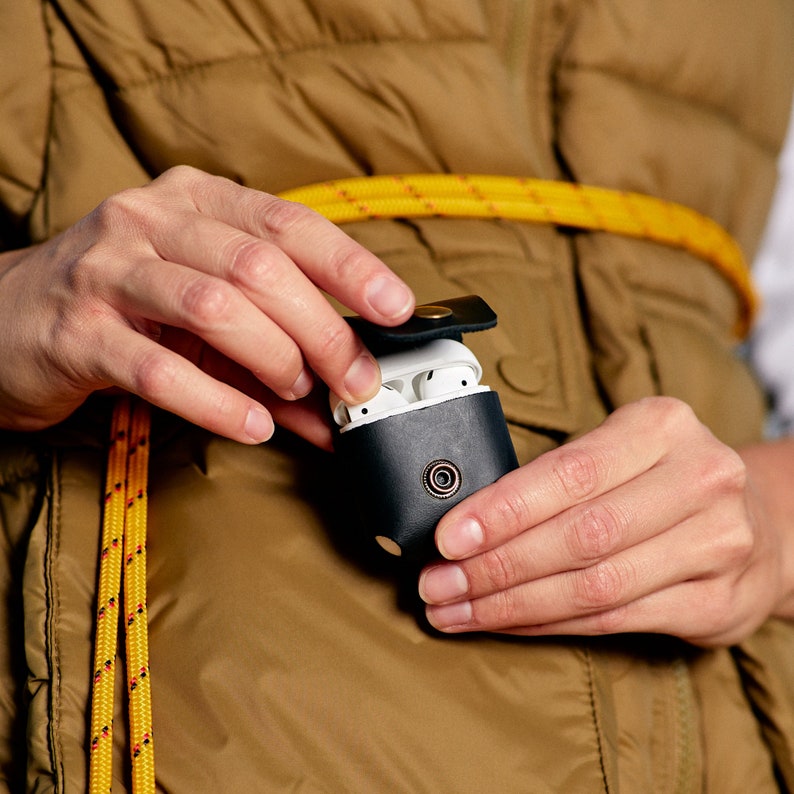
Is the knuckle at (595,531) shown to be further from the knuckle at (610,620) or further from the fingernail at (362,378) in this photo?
the fingernail at (362,378)

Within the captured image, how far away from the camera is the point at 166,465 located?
64 centimetres

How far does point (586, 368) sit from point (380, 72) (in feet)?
1.02

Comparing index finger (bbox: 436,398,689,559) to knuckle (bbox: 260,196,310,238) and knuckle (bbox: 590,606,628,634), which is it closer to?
knuckle (bbox: 590,606,628,634)

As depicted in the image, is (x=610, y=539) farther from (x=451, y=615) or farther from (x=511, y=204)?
(x=511, y=204)

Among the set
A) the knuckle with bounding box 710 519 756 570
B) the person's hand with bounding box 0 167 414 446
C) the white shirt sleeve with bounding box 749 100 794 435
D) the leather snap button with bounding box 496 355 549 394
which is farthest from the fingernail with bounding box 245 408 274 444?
the white shirt sleeve with bounding box 749 100 794 435

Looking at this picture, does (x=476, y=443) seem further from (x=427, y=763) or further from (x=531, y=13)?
(x=531, y=13)

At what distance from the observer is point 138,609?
0.57m

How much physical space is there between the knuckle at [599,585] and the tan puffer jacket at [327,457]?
7cm

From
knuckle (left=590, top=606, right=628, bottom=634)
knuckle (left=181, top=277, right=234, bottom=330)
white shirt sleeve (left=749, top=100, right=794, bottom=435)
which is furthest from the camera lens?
white shirt sleeve (left=749, top=100, right=794, bottom=435)

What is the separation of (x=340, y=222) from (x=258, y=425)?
0.24 metres

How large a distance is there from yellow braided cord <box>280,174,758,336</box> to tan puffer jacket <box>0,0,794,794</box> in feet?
0.05

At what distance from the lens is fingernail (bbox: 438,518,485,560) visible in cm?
53

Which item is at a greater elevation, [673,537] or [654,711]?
[673,537]

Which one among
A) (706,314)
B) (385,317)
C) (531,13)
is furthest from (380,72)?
(706,314)
